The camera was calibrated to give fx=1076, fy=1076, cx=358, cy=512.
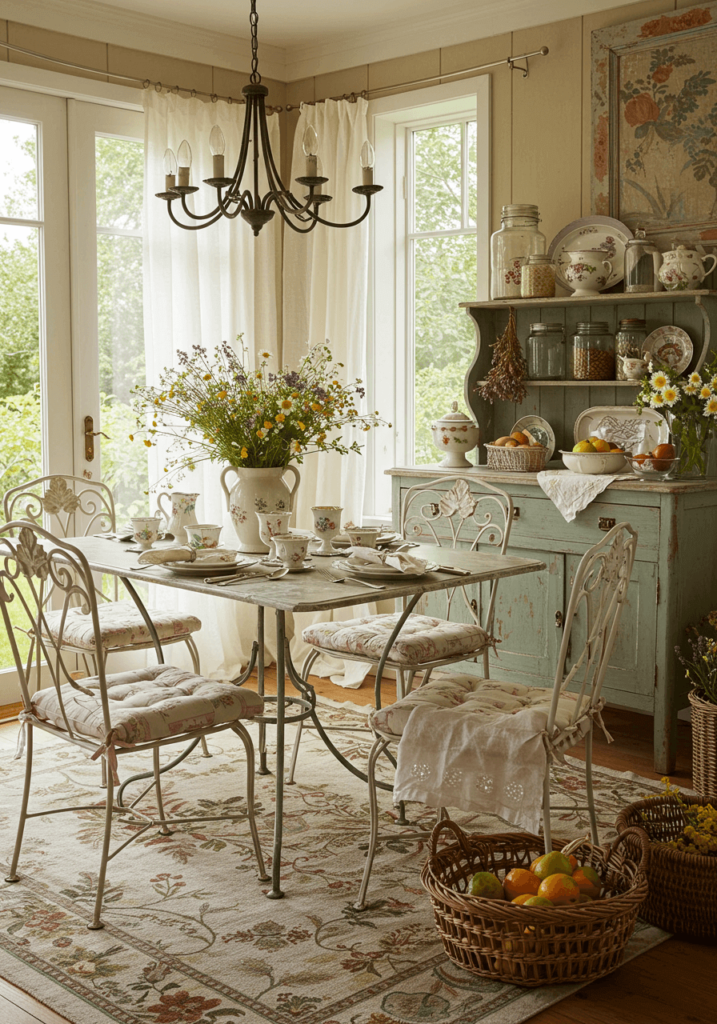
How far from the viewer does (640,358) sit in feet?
12.5

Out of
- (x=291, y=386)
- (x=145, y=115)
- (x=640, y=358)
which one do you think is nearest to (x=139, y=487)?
(x=145, y=115)

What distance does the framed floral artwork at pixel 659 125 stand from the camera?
12.1ft

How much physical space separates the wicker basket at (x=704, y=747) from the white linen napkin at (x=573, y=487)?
2.40 feet

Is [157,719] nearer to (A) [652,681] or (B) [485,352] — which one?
(A) [652,681]

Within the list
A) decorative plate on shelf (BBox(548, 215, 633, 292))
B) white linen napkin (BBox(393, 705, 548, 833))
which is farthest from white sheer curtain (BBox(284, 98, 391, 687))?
white linen napkin (BBox(393, 705, 548, 833))

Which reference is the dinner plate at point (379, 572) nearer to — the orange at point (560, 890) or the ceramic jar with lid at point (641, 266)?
the orange at point (560, 890)

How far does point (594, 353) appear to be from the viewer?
3.90m

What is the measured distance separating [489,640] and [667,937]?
1.02 meters

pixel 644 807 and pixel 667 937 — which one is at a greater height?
pixel 644 807

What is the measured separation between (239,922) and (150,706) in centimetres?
54

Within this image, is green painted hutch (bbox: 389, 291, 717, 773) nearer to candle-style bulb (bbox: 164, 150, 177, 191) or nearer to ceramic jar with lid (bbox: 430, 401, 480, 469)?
ceramic jar with lid (bbox: 430, 401, 480, 469)

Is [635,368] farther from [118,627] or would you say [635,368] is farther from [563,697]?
[118,627]

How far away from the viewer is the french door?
4.15 meters

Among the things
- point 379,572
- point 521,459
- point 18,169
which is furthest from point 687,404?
point 18,169
